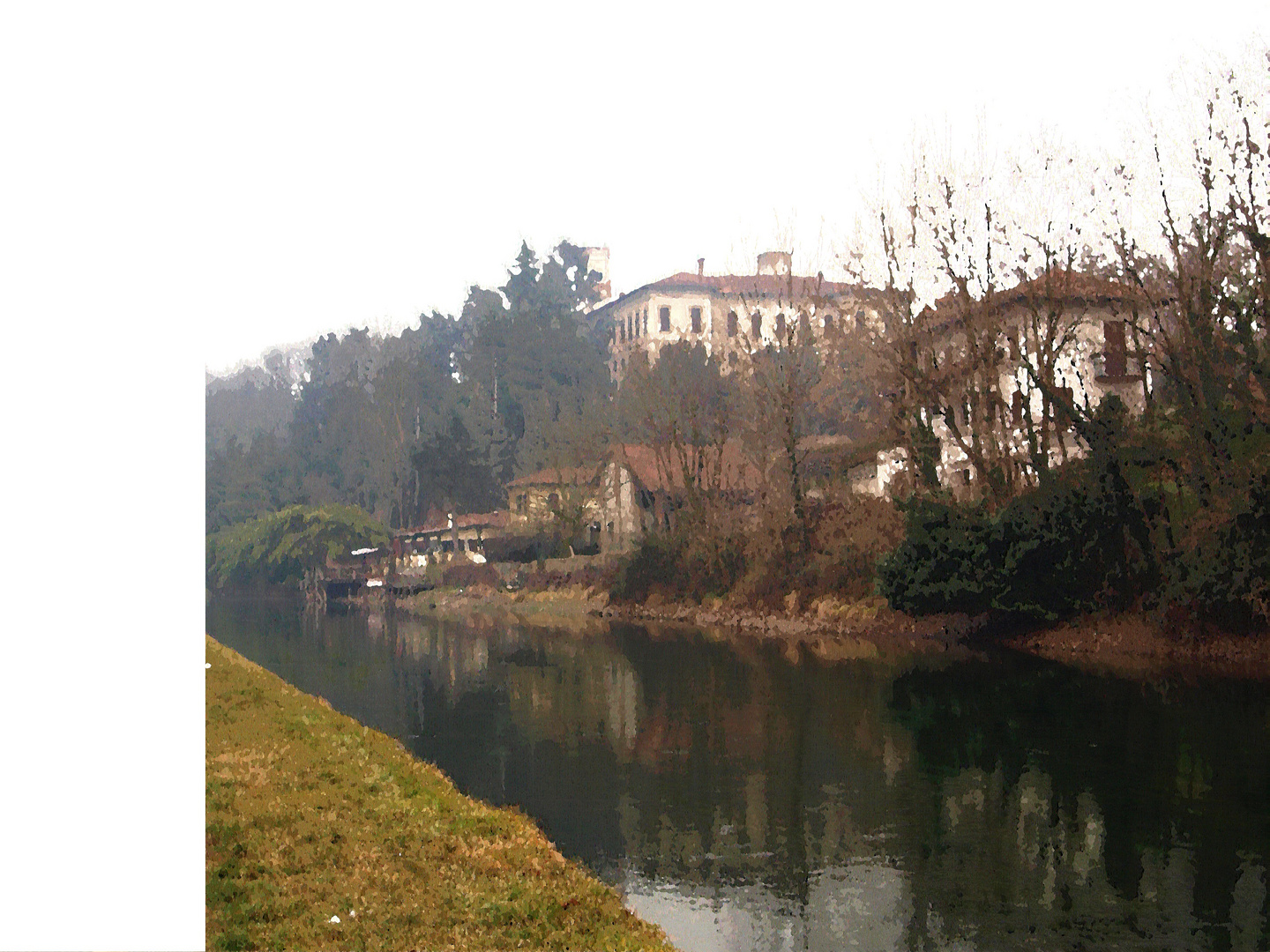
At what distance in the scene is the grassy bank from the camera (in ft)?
21.6

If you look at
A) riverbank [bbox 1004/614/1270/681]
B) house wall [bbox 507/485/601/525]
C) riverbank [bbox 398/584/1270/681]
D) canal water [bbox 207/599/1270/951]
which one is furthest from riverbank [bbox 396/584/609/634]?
canal water [bbox 207/599/1270/951]

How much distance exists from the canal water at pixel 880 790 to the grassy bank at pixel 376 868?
82 cm

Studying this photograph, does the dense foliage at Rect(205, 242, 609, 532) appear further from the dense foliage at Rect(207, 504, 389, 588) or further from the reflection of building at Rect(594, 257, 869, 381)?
the reflection of building at Rect(594, 257, 869, 381)

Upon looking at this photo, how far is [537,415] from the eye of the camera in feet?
210

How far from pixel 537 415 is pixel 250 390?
14.3m

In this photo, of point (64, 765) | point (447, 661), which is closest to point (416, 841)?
point (64, 765)

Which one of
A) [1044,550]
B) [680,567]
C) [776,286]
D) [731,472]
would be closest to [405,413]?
[731,472]

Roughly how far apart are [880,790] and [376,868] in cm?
581

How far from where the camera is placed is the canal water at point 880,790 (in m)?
8.09

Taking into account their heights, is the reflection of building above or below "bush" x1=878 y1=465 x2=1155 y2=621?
above

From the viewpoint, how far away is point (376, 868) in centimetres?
773

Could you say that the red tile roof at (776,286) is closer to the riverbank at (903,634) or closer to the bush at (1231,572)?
the riverbank at (903,634)

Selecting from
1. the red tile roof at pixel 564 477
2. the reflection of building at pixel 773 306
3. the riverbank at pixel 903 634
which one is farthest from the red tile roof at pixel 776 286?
the red tile roof at pixel 564 477

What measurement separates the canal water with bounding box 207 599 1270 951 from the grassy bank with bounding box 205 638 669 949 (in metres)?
0.82
